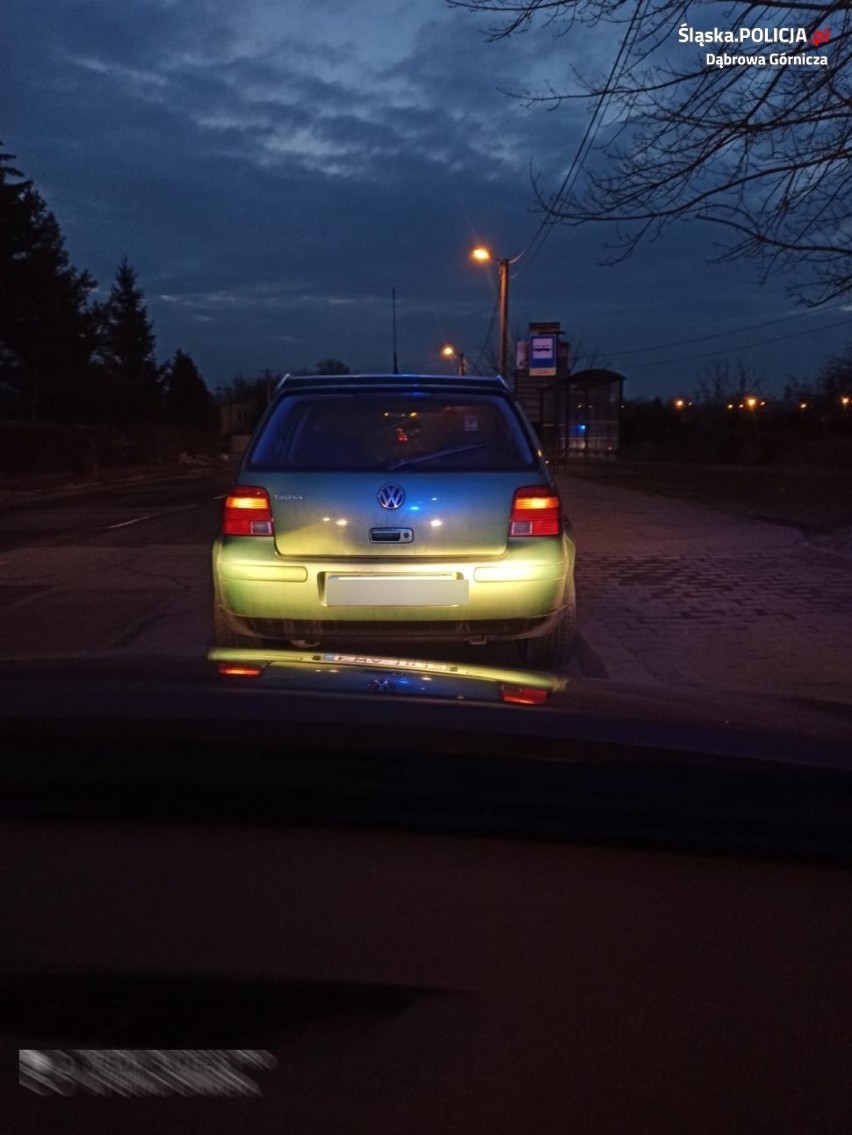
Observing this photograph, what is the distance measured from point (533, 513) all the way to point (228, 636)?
1733 mm

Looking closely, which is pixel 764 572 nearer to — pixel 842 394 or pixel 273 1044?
pixel 273 1044

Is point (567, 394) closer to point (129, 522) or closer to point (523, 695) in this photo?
point (129, 522)

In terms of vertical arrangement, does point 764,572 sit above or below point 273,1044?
below

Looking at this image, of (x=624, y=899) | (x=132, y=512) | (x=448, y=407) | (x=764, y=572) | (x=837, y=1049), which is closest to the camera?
(x=837, y=1049)

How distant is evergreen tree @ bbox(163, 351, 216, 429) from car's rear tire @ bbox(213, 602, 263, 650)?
87.4 m

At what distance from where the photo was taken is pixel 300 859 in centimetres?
201

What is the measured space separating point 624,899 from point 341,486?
164 inches

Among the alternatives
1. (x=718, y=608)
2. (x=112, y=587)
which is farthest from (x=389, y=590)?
(x=112, y=587)

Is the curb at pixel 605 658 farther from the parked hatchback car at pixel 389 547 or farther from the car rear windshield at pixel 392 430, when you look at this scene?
the car rear windshield at pixel 392 430

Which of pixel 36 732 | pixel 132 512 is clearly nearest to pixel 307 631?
pixel 36 732

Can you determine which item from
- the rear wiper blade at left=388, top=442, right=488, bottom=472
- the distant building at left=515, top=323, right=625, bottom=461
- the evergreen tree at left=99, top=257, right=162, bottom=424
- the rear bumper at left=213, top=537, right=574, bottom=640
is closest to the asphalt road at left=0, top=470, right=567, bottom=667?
the rear bumper at left=213, top=537, right=574, bottom=640

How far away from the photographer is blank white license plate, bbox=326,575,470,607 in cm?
593

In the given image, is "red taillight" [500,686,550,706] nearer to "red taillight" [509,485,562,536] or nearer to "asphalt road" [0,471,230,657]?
"asphalt road" [0,471,230,657]

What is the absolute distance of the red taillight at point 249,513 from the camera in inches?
236
